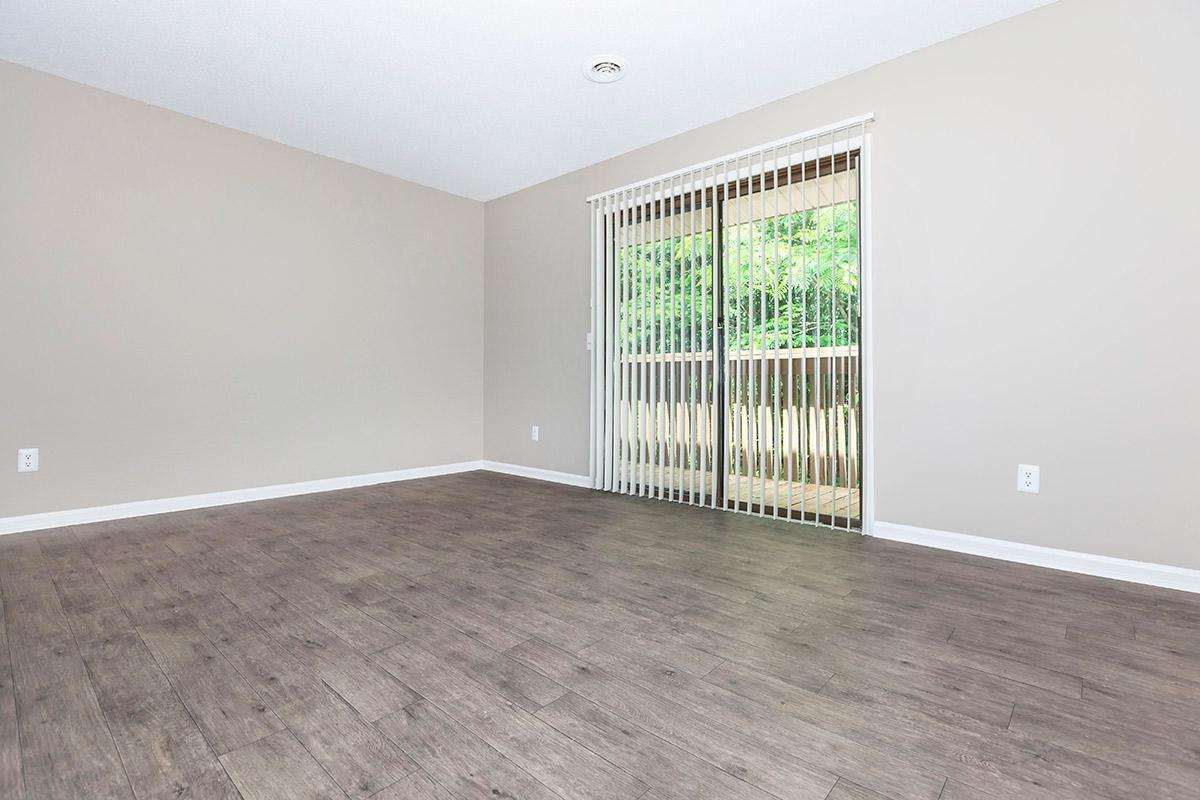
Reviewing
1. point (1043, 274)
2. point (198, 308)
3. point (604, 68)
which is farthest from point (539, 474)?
point (1043, 274)

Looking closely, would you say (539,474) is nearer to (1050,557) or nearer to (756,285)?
(756,285)

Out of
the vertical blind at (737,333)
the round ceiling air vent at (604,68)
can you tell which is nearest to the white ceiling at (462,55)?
the round ceiling air vent at (604,68)

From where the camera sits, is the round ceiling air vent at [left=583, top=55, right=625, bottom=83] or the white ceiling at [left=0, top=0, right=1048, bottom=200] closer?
the white ceiling at [left=0, top=0, right=1048, bottom=200]

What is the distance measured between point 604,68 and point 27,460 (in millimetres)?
3628

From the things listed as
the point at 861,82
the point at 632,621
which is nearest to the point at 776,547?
the point at 632,621

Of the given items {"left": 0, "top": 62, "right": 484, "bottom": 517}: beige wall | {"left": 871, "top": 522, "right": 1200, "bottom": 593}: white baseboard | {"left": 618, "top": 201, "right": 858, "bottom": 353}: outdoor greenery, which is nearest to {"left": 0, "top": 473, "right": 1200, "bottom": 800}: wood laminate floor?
{"left": 871, "top": 522, "right": 1200, "bottom": 593}: white baseboard

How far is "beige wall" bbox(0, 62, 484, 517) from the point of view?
2.87 meters

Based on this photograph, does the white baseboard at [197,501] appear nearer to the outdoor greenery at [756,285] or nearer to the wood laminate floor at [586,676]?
the wood laminate floor at [586,676]

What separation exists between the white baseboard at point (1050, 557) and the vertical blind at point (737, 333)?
0.31m

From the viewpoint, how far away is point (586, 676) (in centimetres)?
142

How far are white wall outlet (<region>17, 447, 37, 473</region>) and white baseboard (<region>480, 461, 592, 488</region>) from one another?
287 centimetres

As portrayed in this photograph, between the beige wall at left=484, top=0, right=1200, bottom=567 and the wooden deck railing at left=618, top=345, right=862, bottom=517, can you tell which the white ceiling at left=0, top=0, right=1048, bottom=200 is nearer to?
the beige wall at left=484, top=0, right=1200, bottom=567

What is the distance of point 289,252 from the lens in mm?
3801

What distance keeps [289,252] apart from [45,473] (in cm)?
185
